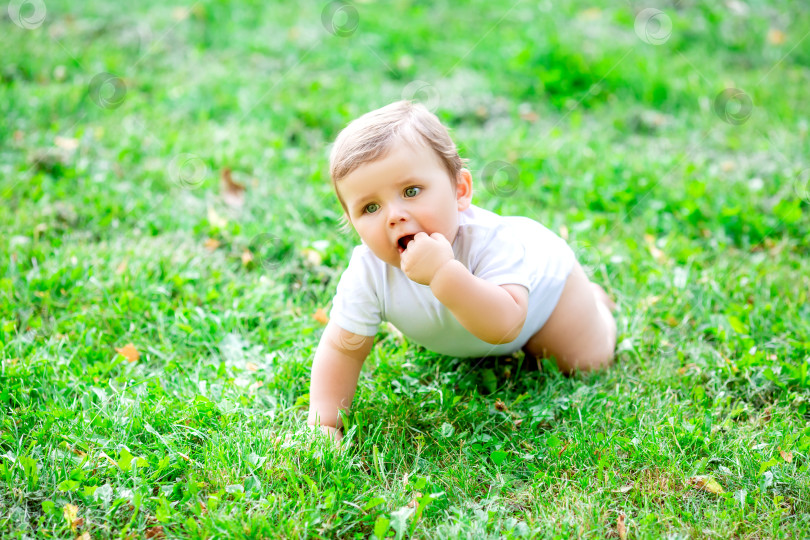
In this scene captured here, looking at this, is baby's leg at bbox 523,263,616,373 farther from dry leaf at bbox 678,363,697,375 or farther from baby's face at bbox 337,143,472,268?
baby's face at bbox 337,143,472,268

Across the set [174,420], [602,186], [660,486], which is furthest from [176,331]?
[602,186]

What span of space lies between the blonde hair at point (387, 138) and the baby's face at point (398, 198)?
0.07 feet

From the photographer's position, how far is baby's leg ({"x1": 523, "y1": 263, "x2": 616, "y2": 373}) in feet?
7.55

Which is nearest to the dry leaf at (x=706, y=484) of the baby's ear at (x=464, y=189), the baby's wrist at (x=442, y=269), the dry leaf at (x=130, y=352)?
the baby's wrist at (x=442, y=269)

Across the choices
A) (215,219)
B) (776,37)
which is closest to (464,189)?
(215,219)

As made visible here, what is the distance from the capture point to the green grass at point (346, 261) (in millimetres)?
1837

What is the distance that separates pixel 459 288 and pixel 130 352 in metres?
1.28

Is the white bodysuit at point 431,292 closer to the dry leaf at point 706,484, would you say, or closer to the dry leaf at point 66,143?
the dry leaf at point 706,484

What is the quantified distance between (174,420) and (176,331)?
528 mm

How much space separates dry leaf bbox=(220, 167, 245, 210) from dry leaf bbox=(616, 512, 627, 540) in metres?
2.26

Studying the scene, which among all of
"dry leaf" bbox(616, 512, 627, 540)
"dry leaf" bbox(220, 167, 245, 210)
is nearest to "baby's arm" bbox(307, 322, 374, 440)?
"dry leaf" bbox(616, 512, 627, 540)

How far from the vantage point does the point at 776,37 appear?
4922 mm

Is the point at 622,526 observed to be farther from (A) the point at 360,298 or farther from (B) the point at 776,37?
(B) the point at 776,37

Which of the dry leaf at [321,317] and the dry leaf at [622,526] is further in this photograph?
the dry leaf at [321,317]
